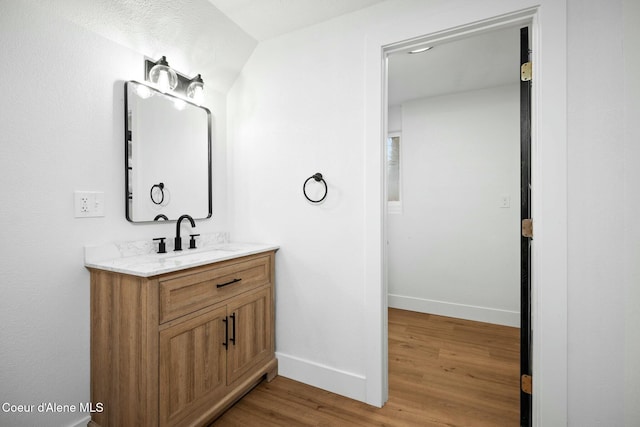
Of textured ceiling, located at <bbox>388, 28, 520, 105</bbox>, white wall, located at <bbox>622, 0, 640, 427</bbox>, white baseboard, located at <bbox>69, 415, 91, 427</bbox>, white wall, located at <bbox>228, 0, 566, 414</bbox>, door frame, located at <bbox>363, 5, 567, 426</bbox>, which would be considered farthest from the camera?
textured ceiling, located at <bbox>388, 28, 520, 105</bbox>

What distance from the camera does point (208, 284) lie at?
1482 millimetres

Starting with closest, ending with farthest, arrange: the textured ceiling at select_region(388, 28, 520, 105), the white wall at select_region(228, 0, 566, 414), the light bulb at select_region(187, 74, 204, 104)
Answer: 1. the white wall at select_region(228, 0, 566, 414)
2. the light bulb at select_region(187, 74, 204, 104)
3. the textured ceiling at select_region(388, 28, 520, 105)

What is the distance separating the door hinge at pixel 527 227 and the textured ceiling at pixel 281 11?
1.42m

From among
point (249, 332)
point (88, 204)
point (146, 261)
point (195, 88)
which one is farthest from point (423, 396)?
point (195, 88)

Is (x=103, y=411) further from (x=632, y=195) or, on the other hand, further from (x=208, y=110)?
(x=632, y=195)

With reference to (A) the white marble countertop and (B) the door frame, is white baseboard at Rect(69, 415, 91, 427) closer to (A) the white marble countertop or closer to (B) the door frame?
(A) the white marble countertop

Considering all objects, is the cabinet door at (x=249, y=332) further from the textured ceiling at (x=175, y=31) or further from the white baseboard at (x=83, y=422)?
the textured ceiling at (x=175, y=31)

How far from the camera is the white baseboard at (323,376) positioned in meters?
1.73

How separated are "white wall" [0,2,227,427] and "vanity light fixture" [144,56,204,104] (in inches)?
5.8

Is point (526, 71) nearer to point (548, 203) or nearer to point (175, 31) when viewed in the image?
point (548, 203)

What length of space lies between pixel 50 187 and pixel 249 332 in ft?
3.99

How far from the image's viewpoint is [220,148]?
2164 millimetres

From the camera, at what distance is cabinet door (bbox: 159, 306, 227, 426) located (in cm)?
129

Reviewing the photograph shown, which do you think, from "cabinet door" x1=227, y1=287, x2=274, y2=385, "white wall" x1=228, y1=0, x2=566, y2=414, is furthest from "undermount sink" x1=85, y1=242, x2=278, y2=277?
"white wall" x1=228, y1=0, x2=566, y2=414
